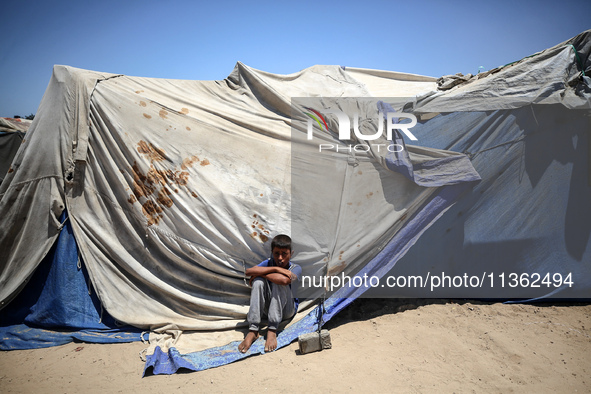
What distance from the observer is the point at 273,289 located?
287 centimetres

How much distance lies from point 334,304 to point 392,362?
0.61 metres

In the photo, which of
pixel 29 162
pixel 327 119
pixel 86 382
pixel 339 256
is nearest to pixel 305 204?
pixel 339 256

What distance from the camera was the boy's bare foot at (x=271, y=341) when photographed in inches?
106

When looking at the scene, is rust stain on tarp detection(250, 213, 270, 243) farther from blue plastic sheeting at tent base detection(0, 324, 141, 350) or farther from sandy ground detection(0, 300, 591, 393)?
blue plastic sheeting at tent base detection(0, 324, 141, 350)

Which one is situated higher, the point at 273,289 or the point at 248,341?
the point at 273,289

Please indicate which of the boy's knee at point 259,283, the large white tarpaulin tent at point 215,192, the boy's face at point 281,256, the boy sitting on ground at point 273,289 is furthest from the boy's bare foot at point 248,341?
the boy's face at point 281,256

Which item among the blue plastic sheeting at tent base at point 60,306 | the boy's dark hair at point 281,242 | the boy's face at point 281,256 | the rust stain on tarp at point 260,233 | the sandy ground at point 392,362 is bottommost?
the sandy ground at point 392,362

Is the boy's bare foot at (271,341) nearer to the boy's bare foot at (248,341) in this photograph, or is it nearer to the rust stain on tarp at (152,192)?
the boy's bare foot at (248,341)

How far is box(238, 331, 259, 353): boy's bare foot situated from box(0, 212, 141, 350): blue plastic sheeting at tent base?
86 cm

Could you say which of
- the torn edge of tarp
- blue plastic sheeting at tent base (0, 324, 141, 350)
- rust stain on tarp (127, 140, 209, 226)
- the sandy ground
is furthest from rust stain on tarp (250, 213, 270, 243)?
blue plastic sheeting at tent base (0, 324, 141, 350)

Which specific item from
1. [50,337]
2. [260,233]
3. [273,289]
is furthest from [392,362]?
[50,337]

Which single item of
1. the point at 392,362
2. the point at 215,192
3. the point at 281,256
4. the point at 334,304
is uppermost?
the point at 215,192

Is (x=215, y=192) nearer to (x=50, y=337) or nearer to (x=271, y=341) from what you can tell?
(x=271, y=341)

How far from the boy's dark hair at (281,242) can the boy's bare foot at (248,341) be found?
0.63 meters
